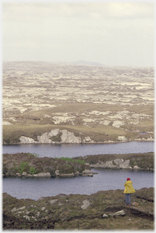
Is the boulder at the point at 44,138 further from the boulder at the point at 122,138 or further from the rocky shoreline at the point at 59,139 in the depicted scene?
the boulder at the point at 122,138

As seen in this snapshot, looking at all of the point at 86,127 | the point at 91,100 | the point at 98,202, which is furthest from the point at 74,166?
the point at 91,100

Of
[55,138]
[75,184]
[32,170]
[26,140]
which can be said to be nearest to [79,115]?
[55,138]

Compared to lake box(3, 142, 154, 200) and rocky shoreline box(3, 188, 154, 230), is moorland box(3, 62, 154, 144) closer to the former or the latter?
lake box(3, 142, 154, 200)

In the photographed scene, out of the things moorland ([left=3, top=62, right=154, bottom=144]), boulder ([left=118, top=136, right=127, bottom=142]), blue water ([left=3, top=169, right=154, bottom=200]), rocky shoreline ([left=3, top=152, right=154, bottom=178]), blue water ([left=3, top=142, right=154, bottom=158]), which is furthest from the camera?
moorland ([left=3, top=62, right=154, bottom=144])

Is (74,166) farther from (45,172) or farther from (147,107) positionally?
(147,107)

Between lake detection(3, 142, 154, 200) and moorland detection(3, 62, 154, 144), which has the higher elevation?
moorland detection(3, 62, 154, 144)

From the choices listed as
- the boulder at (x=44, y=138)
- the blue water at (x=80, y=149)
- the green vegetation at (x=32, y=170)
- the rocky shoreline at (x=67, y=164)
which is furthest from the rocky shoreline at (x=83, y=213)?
the boulder at (x=44, y=138)

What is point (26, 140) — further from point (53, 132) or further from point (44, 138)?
point (53, 132)

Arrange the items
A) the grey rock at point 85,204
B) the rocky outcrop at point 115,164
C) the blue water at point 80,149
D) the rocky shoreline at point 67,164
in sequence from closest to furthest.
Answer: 1. the grey rock at point 85,204
2. the rocky shoreline at point 67,164
3. the rocky outcrop at point 115,164
4. the blue water at point 80,149

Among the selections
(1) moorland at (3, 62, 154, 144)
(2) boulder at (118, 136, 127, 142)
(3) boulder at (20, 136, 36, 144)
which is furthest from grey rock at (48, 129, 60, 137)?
(2) boulder at (118, 136, 127, 142)
